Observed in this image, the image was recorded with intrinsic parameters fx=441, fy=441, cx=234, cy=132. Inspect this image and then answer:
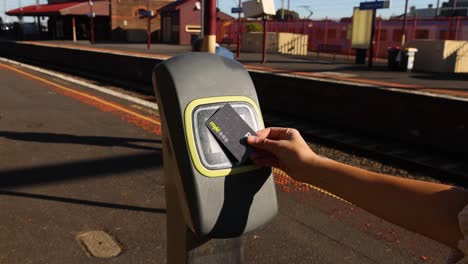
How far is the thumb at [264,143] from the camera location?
A: 4.74 feet

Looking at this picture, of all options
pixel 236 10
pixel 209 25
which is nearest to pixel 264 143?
pixel 209 25

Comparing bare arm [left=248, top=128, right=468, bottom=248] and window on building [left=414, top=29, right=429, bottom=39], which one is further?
window on building [left=414, top=29, right=429, bottom=39]

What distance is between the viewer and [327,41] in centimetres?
2797

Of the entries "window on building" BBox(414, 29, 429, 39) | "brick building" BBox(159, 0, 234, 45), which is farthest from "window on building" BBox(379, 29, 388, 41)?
"brick building" BBox(159, 0, 234, 45)

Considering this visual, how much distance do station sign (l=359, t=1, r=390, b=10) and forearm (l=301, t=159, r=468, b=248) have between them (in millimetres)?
15929

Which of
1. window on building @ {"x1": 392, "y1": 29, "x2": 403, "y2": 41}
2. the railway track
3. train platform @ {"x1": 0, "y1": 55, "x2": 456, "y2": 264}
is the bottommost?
train platform @ {"x1": 0, "y1": 55, "x2": 456, "y2": 264}

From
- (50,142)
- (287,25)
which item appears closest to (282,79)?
(50,142)

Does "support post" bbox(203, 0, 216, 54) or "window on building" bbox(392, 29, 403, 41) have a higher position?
"window on building" bbox(392, 29, 403, 41)

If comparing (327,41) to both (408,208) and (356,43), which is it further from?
(408,208)

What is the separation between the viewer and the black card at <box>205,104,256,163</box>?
1446mm

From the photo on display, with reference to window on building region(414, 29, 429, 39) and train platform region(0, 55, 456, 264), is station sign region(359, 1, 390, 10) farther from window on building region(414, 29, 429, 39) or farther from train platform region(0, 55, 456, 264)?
train platform region(0, 55, 456, 264)

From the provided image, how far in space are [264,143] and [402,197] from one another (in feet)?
1.52

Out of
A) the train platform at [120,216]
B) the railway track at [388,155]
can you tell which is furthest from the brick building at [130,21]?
the train platform at [120,216]

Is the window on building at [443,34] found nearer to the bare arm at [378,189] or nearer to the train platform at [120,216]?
the train platform at [120,216]
